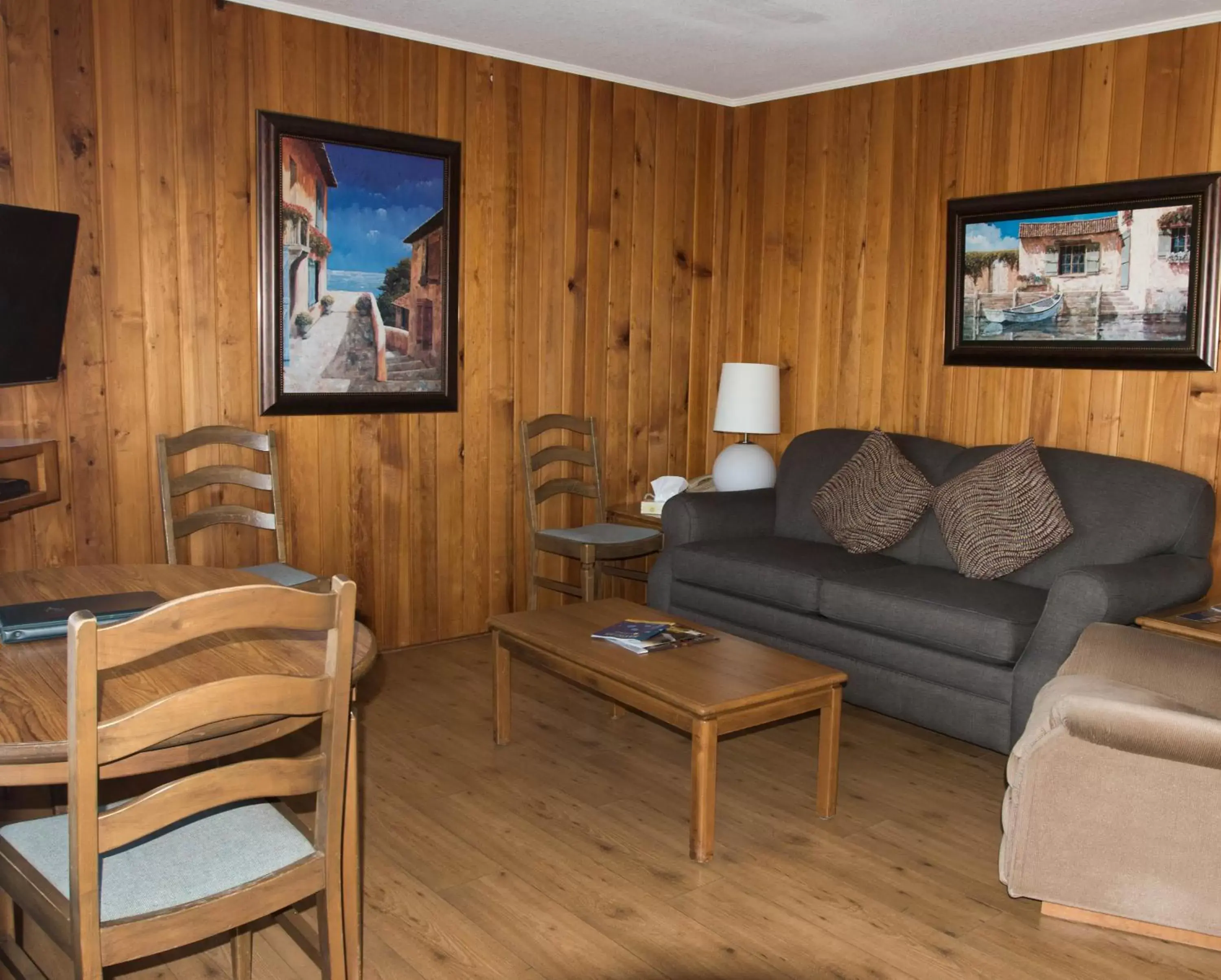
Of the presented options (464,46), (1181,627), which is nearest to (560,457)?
(464,46)

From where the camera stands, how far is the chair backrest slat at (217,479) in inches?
149

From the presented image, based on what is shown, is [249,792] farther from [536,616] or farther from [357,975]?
[536,616]

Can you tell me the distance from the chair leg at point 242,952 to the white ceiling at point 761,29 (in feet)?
9.92

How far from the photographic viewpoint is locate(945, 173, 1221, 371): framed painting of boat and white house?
12.2 ft

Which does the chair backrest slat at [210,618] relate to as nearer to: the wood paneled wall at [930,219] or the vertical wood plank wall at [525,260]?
the vertical wood plank wall at [525,260]

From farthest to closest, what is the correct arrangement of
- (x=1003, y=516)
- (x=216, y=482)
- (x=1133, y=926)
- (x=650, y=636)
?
(x=216, y=482) < (x=1003, y=516) < (x=650, y=636) < (x=1133, y=926)

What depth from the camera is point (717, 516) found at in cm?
440

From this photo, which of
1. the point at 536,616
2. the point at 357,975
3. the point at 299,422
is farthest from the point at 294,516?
the point at 357,975

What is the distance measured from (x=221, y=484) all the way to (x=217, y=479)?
9 centimetres

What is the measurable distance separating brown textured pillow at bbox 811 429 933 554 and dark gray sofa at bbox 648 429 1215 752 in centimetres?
7

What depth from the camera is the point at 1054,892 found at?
2.48m

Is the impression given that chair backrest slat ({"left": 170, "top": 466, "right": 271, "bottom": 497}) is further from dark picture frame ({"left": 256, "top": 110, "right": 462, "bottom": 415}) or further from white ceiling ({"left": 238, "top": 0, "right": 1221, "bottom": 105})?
white ceiling ({"left": 238, "top": 0, "right": 1221, "bottom": 105})

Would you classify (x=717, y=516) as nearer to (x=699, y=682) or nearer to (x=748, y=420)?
(x=748, y=420)

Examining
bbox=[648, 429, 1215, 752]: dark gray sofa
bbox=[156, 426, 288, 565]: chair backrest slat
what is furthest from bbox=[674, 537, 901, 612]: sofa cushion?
bbox=[156, 426, 288, 565]: chair backrest slat
